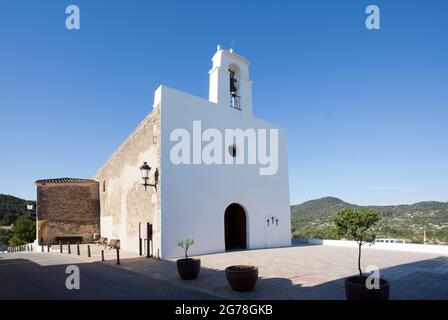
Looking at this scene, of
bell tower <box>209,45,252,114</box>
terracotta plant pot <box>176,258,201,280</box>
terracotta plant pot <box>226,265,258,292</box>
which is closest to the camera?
terracotta plant pot <box>226,265,258,292</box>

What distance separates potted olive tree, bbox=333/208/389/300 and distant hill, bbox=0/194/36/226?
59.4 meters

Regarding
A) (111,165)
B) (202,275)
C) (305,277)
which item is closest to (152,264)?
(202,275)

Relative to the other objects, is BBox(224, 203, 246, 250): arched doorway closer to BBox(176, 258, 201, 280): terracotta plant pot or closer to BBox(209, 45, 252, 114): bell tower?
BBox(209, 45, 252, 114): bell tower

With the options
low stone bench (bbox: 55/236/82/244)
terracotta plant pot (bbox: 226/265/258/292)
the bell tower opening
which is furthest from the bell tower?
low stone bench (bbox: 55/236/82/244)

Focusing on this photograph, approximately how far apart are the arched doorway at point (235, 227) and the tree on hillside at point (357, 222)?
9.53 m

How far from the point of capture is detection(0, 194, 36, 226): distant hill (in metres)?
54.2

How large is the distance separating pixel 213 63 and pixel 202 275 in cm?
1029

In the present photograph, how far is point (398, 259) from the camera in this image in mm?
10789

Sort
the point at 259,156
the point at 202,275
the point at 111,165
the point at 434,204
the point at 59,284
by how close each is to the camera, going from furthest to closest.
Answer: the point at 434,204 → the point at 111,165 → the point at 259,156 → the point at 202,275 → the point at 59,284

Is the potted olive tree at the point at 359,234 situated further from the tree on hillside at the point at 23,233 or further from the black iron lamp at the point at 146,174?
the tree on hillside at the point at 23,233

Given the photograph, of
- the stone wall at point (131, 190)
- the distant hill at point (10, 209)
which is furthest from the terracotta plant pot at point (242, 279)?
the distant hill at point (10, 209)

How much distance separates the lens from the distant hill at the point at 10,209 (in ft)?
178

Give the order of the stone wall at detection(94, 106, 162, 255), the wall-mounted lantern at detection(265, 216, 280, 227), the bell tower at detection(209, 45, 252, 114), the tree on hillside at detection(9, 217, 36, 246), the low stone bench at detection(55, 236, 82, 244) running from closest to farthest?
the stone wall at detection(94, 106, 162, 255) < the bell tower at detection(209, 45, 252, 114) < the wall-mounted lantern at detection(265, 216, 280, 227) < the low stone bench at detection(55, 236, 82, 244) < the tree on hillside at detection(9, 217, 36, 246)

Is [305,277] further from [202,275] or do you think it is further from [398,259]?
[398,259]
